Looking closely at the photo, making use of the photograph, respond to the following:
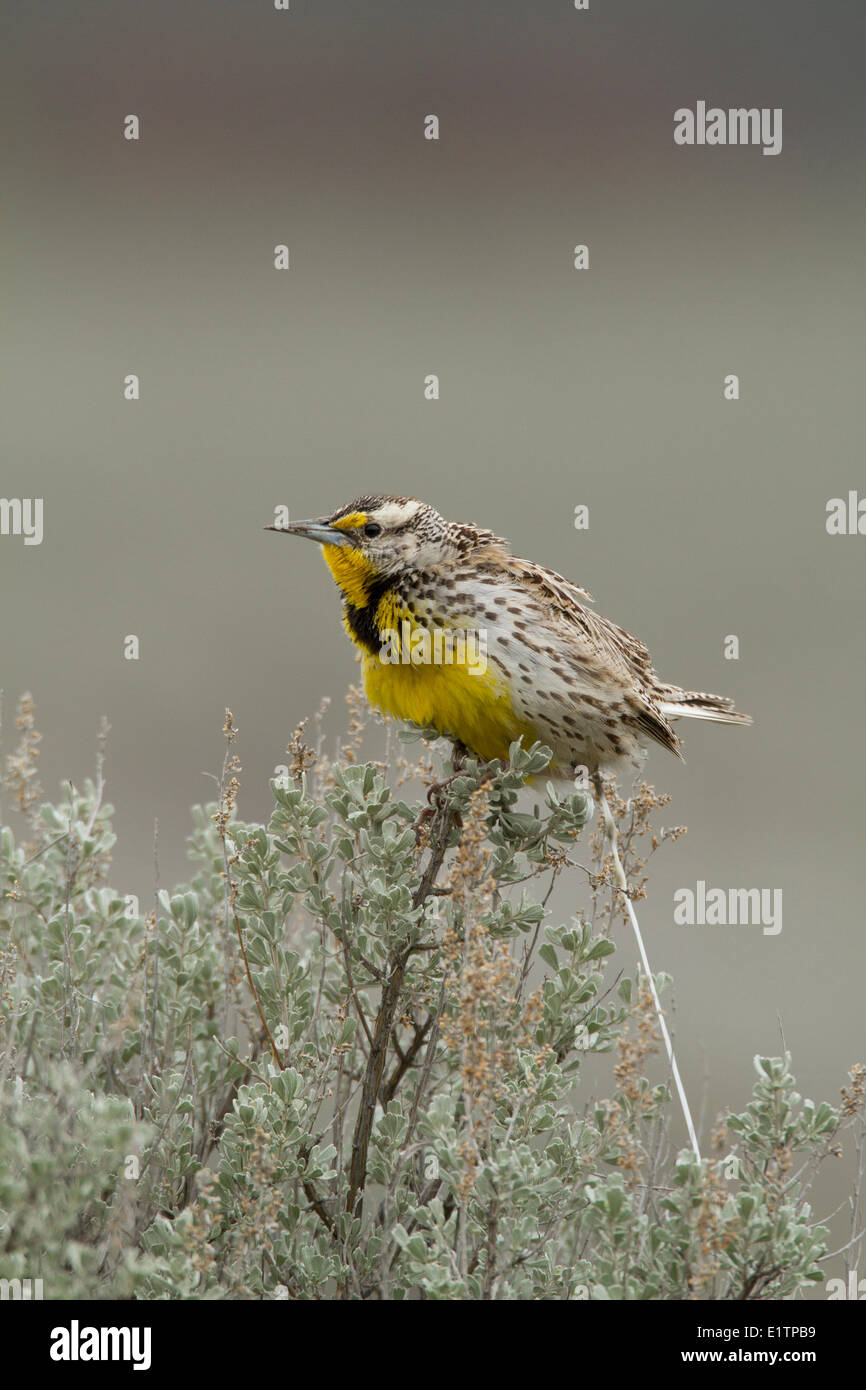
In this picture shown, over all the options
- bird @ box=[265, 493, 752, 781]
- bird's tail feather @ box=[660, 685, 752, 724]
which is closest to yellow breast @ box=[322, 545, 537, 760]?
bird @ box=[265, 493, 752, 781]

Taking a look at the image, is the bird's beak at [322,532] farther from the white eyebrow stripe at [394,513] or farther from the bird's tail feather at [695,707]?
the bird's tail feather at [695,707]

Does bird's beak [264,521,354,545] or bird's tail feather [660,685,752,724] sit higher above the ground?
bird's beak [264,521,354,545]

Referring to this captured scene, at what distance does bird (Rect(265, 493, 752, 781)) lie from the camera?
351 centimetres

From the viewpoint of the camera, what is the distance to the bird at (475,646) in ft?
11.5

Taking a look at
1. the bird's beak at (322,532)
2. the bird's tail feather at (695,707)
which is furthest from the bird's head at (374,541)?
the bird's tail feather at (695,707)

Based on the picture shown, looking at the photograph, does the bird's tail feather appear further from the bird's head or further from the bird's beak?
the bird's beak

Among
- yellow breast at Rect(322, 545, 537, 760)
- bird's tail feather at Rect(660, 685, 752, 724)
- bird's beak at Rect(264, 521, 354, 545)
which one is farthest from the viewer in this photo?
bird's tail feather at Rect(660, 685, 752, 724)

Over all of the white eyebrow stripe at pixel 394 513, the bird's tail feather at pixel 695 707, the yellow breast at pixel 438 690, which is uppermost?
the white eyebrow stripe at pixel 394 513

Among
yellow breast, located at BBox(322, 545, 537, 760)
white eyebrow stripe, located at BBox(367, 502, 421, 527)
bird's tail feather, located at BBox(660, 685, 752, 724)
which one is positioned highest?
white eyebrow stripe, located at BBox(367, 502, 421, 527)

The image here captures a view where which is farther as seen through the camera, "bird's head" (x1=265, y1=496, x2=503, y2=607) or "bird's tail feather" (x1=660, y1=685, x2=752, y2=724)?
"bird's tail feather" (x1=660, y1=685, x2=752, y2=724)

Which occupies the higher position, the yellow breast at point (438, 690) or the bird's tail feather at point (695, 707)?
the bird's tail feather at point (695, 707)

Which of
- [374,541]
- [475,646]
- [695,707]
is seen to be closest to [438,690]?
[475,646]

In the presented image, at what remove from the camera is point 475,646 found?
3.52 metres

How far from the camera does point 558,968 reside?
3.17 metres
